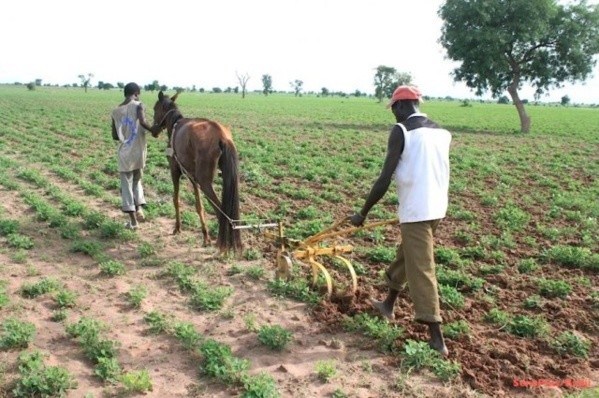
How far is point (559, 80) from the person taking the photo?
30.7 metres

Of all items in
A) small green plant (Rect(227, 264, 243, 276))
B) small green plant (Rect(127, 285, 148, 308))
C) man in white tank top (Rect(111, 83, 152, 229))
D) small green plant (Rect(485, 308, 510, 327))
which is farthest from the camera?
man in white tank top (Rect(111, 83, 152, 229))

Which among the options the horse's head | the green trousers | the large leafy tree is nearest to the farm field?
the green trousers

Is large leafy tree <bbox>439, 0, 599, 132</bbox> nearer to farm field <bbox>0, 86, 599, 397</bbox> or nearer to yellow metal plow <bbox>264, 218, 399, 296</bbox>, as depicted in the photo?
farm field <bbox>0, 86, 599, 397</bbox>

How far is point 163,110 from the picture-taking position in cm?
862

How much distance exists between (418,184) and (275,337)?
191 centimetres

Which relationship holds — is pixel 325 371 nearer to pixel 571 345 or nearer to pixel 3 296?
pixel 571 345

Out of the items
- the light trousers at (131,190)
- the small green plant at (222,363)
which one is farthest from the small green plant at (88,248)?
the small green plant at (222,363)

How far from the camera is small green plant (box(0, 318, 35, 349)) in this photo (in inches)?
179

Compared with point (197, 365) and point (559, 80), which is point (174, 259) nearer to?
point (197, 365)

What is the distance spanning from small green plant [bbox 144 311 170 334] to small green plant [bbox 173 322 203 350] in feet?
0.57

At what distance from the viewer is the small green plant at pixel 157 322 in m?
5.04

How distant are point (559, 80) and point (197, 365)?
105 feet

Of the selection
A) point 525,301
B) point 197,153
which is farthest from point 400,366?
point 197,153

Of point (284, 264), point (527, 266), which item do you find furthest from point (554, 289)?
point (284, 264)
